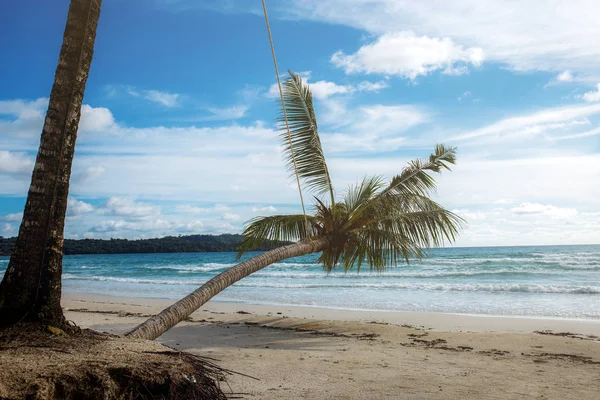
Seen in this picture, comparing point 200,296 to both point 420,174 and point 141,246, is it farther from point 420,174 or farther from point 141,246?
point 141,246

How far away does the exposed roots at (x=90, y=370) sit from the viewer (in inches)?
135

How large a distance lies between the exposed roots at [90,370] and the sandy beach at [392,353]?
5.83 ft

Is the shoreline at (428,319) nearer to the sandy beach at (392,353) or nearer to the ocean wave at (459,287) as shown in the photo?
the sandy beach at (392,353)

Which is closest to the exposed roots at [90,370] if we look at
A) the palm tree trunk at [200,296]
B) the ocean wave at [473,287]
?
the palm tree trunk at [200,296]

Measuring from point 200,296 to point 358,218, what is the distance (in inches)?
150

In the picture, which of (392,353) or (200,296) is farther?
(392,353)

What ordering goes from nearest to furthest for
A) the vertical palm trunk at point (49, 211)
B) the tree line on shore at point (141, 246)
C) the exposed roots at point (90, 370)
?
1. the exposed roots at point (90, 370)
2. the vertical palm trunk at point (49, 211)
3. the tree line on shore at point (141, 246)

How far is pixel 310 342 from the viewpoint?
30.2ft

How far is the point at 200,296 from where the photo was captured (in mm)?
6305

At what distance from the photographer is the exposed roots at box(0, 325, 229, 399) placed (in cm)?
342

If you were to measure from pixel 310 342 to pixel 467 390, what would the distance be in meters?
3.66

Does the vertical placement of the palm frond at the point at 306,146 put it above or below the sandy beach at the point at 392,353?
above

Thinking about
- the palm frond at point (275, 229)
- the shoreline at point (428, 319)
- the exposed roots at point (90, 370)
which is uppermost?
the palm frond at point (275, 229)

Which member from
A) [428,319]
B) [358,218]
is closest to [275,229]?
[358,218]
